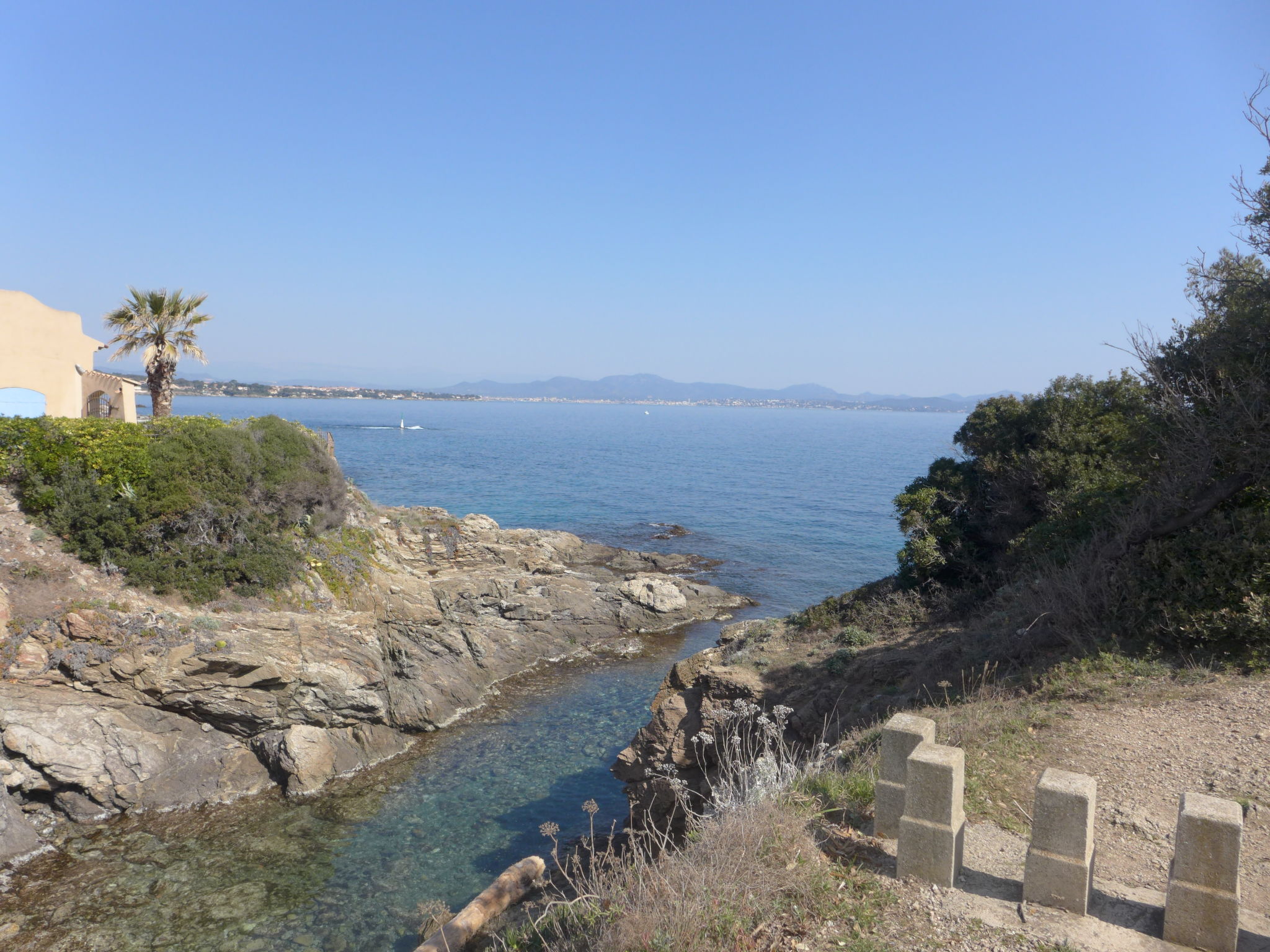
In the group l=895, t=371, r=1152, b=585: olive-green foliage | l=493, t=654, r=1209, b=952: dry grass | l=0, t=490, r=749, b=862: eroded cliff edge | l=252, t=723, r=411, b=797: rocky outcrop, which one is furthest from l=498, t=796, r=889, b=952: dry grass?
l=895, t=371, r=1152, b=585: olive-green foliage

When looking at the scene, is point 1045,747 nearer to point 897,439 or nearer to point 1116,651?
point 1116,651

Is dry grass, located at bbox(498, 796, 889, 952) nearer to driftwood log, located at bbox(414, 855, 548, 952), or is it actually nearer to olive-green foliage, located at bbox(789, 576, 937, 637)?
driftwood log, located at bbox(414, 855, 548, 952)

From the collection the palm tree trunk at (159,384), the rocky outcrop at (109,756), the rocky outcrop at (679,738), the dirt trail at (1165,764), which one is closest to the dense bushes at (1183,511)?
the dirt trail at (1165,764)

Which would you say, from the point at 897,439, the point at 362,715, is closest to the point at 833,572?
the point at 362,715

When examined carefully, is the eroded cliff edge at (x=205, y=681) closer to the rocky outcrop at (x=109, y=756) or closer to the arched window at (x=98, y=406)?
the rocky outcrop at (x=109, y=756)

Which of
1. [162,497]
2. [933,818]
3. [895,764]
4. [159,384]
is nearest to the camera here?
[933,818]

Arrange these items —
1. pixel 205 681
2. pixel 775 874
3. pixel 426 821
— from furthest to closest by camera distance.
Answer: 1. pixel 205 681
2. pixel 426 821
3. pixel 775 874

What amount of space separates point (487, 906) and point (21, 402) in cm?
2221

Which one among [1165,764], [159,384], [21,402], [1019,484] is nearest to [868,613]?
[1019,484]

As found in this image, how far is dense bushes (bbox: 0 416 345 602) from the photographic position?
1550 cm

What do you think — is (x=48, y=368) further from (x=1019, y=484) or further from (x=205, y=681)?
(x=1019, y=484)

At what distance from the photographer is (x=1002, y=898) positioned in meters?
5.28

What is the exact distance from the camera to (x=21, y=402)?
21.8 meters

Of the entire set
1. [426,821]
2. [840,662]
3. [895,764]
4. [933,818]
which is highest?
[895,764]
